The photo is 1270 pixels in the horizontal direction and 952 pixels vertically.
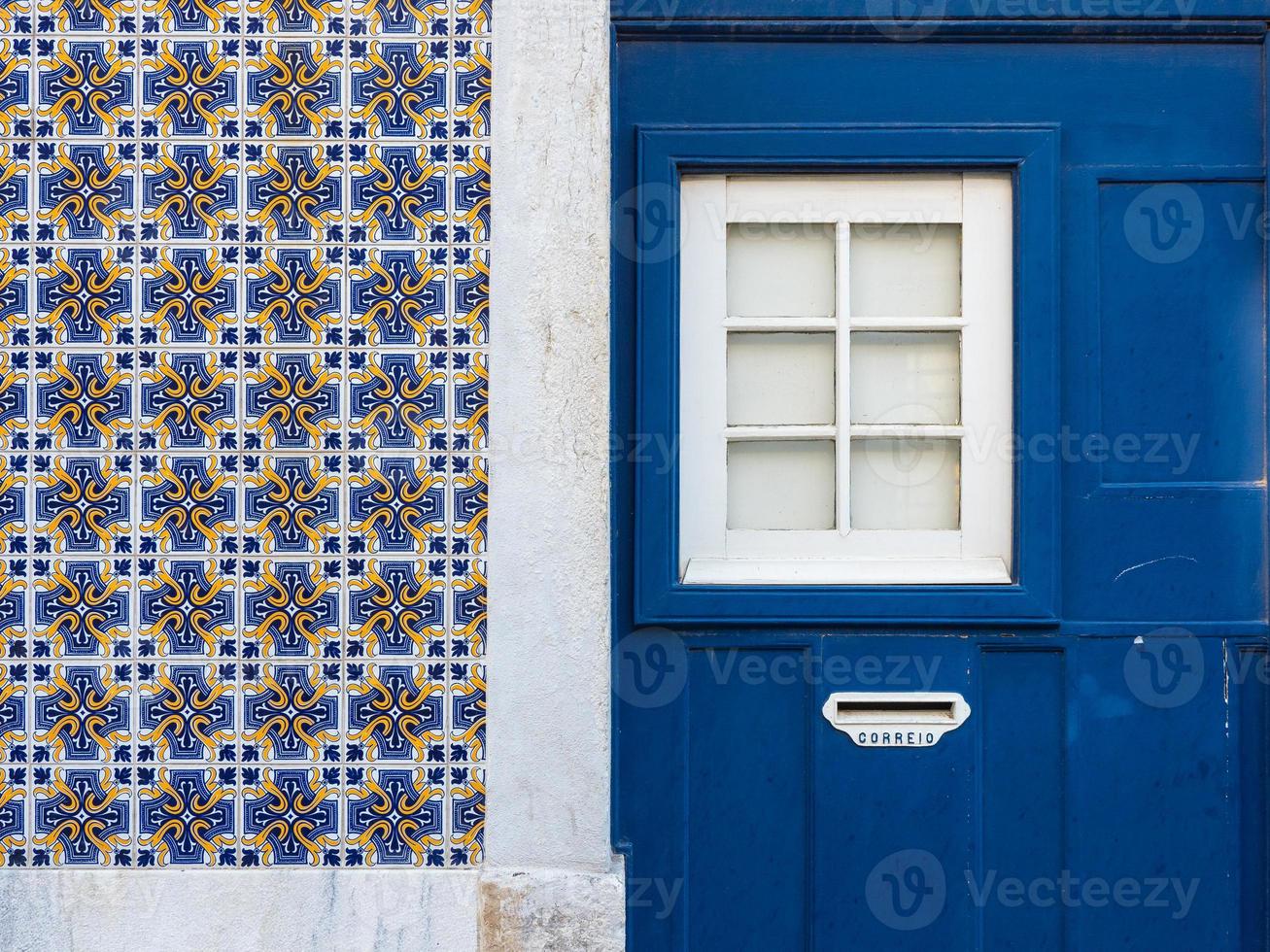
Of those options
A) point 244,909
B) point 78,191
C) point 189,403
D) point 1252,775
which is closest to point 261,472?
point 189,403

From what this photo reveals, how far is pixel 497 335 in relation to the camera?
7.67 ft

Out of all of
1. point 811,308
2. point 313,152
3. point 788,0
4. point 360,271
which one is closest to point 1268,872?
point 811,308

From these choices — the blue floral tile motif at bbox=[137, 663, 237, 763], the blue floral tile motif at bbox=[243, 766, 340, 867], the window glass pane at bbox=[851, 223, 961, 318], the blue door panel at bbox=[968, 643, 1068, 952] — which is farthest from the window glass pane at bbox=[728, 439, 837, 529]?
the blue floral tile motif at bbox=[137, 663, 237, 763]

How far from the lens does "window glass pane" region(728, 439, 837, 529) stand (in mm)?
2682

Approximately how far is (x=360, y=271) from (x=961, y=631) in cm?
168

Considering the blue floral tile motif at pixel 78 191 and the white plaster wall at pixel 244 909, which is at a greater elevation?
the blue floral tile motif at pixel 78 191

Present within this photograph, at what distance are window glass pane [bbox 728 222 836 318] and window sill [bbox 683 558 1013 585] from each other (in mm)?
632

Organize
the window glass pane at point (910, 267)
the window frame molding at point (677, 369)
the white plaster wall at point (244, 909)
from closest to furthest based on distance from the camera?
the white plaster wall at point (244, 909) < the window frame molding at point (677, 369) < the window glass pane at point (910, 267)

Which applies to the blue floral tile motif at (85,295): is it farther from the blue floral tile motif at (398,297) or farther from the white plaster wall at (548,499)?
the white plaster wall at (548,499)

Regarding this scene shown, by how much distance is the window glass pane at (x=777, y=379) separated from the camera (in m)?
2.68

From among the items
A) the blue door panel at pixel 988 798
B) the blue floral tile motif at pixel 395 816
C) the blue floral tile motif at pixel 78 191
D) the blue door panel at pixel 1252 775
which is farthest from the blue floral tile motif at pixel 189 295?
the blue door panel at pixel 1252 775

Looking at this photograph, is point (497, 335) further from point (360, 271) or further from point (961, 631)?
point (961, 631)

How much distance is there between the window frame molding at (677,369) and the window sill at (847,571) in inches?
0.9

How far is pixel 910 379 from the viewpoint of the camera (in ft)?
8.79
